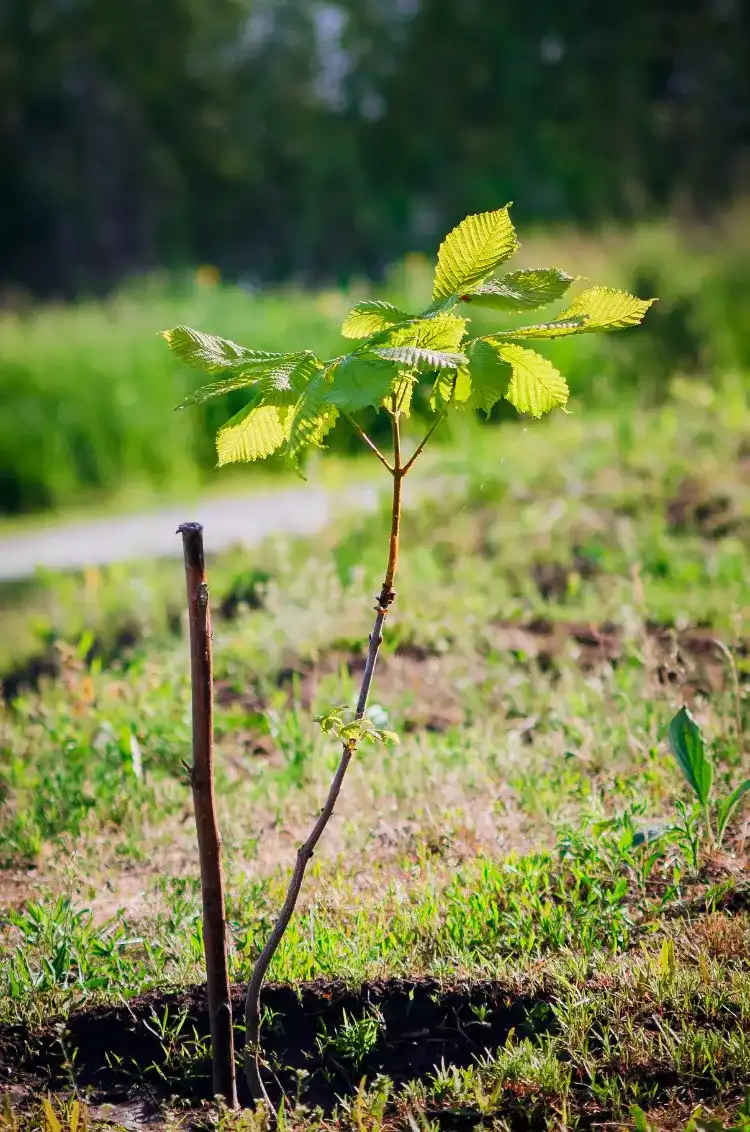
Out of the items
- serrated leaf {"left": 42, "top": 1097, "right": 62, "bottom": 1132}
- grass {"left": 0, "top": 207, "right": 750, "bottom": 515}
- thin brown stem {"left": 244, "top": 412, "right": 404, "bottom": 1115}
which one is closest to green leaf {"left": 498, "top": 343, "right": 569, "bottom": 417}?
thin brown stem {"left": 244, "top": 412, "right": 404, "bottom": 1115}

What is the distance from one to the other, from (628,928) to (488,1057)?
17.2 inches

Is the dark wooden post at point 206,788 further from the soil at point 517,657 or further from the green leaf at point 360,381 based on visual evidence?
the soil at point 517,657

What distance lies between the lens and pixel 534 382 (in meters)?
1.79

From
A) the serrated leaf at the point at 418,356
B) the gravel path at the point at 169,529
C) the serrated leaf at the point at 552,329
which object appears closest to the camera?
the serrated leaf at the point at 418,356

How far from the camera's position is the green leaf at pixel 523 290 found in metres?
1.75

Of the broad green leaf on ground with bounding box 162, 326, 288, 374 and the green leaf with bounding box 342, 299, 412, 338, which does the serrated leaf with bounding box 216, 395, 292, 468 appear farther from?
the green leaf with bounding box 342, 299, 412, 338

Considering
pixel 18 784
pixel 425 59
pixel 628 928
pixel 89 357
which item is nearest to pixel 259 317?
pixel 89 357

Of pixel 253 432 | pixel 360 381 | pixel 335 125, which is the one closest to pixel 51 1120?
pixel 253 432

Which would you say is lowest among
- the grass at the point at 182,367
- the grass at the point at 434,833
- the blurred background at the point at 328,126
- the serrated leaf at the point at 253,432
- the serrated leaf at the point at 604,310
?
the grass at the point at 434,833

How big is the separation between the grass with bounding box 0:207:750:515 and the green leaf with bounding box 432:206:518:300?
6.32 meters

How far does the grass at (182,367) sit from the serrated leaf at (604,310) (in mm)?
6374

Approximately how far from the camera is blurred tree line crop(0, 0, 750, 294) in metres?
28.9

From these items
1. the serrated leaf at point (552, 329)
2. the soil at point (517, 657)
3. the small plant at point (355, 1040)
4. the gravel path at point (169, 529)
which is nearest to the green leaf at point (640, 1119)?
the small plant at point (355, 1040)

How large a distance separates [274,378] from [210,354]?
13 centimetres
